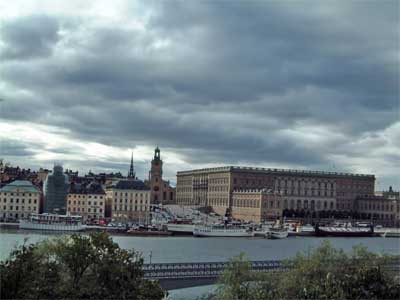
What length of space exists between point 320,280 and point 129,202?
55.7 meters

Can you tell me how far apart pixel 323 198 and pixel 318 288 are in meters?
76.2

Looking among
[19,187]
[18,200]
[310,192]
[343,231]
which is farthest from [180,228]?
[310,192]

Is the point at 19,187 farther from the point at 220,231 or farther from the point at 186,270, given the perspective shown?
the point at 186,270

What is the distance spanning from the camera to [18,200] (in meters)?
64.8

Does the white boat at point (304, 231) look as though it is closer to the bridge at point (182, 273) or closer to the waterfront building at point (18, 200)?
the waterfront building at point (18, 200)

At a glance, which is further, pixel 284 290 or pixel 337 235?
pixel 337 235

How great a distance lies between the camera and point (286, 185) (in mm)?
87375

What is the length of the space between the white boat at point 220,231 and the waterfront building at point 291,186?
2227cm

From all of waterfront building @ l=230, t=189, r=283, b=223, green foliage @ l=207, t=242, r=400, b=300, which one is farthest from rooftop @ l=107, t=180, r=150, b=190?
green foliage @ l=207, t=242, r=400, b=300

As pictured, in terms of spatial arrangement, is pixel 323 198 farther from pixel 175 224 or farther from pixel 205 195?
pixel 175 224

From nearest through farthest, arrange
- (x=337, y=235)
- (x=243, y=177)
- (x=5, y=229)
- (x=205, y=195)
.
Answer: (x=5, y=229), (x=337, y=235), (x=243, y=177), (x=205, y=195)

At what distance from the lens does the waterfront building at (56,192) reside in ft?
222

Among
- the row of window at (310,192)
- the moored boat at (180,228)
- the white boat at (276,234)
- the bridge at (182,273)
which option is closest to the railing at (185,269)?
the bridge at (182,273)

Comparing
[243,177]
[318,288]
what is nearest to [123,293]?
[318,288]
